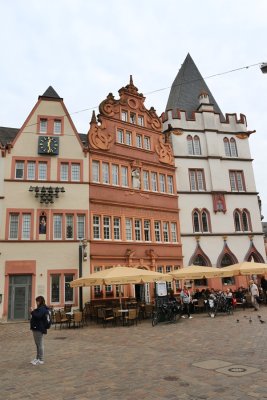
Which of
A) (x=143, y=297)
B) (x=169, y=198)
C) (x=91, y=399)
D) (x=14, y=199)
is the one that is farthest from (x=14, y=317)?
(x=91, y=399)

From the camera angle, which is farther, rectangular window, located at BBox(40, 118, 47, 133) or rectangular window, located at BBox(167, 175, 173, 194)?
rectangular window, located at BBox(167, 175, 173, 194)

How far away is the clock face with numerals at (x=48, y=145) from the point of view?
→ 2606 centimetres

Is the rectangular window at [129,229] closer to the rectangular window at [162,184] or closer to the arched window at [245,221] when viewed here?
the rectangular window at [162,184]

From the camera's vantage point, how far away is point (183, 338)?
1386 cm

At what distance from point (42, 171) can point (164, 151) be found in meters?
11.8

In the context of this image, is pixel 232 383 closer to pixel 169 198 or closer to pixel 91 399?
pixel 91 399

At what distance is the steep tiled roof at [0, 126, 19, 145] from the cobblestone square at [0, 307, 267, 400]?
624 inches

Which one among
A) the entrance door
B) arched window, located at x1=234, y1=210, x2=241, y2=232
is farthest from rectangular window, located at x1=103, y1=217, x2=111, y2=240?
arched window, located at x1=234, y1=210, x2=241, y2=232

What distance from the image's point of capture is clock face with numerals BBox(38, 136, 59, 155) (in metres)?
26.1

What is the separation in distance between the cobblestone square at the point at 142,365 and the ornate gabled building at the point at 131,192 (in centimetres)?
1128

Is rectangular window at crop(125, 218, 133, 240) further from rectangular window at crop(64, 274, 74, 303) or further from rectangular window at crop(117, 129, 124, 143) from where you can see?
rectangular window at crop(117, 129, 124, 143)

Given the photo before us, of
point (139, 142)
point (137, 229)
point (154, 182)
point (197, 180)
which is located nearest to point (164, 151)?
point (139, 142)

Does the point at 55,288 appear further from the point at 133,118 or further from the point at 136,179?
the point at 133,118

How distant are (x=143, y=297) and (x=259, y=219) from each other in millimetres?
14402
